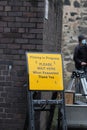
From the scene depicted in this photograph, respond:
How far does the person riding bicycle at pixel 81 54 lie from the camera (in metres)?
10.2

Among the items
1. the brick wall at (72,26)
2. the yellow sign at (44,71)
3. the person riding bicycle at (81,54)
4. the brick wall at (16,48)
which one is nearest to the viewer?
the yellow sign at (44,71)

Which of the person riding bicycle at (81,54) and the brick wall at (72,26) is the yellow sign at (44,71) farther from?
the brick wall at (72,26)

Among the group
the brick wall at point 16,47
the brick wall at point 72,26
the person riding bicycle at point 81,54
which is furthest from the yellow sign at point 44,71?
the brick wall at point 72,26

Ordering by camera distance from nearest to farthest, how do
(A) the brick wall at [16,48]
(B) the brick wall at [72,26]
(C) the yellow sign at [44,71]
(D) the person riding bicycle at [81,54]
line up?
1. (C) the yellow sign at [44,71]
2. (A) the brick wall at [16,48]
3. (D) the person riding bicycle at [81,54]
4. (B) the brick wall at [72,26]

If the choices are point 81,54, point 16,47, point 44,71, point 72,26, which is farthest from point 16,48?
point 72,26

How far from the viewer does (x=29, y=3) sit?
25.0 ft

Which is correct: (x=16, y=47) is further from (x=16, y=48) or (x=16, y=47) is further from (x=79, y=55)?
(x=79, y=55)

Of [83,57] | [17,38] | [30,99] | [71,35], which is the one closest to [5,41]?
[17,38]

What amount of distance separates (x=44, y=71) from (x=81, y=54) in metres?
3.64

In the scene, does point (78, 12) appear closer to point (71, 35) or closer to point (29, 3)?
point (71, 35)

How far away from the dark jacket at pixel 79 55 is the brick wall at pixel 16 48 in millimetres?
2808

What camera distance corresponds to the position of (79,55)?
1045 centimetres

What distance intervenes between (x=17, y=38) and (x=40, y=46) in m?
0.40

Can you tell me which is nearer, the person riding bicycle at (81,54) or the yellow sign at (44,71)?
the yellow sign at (44,71)
